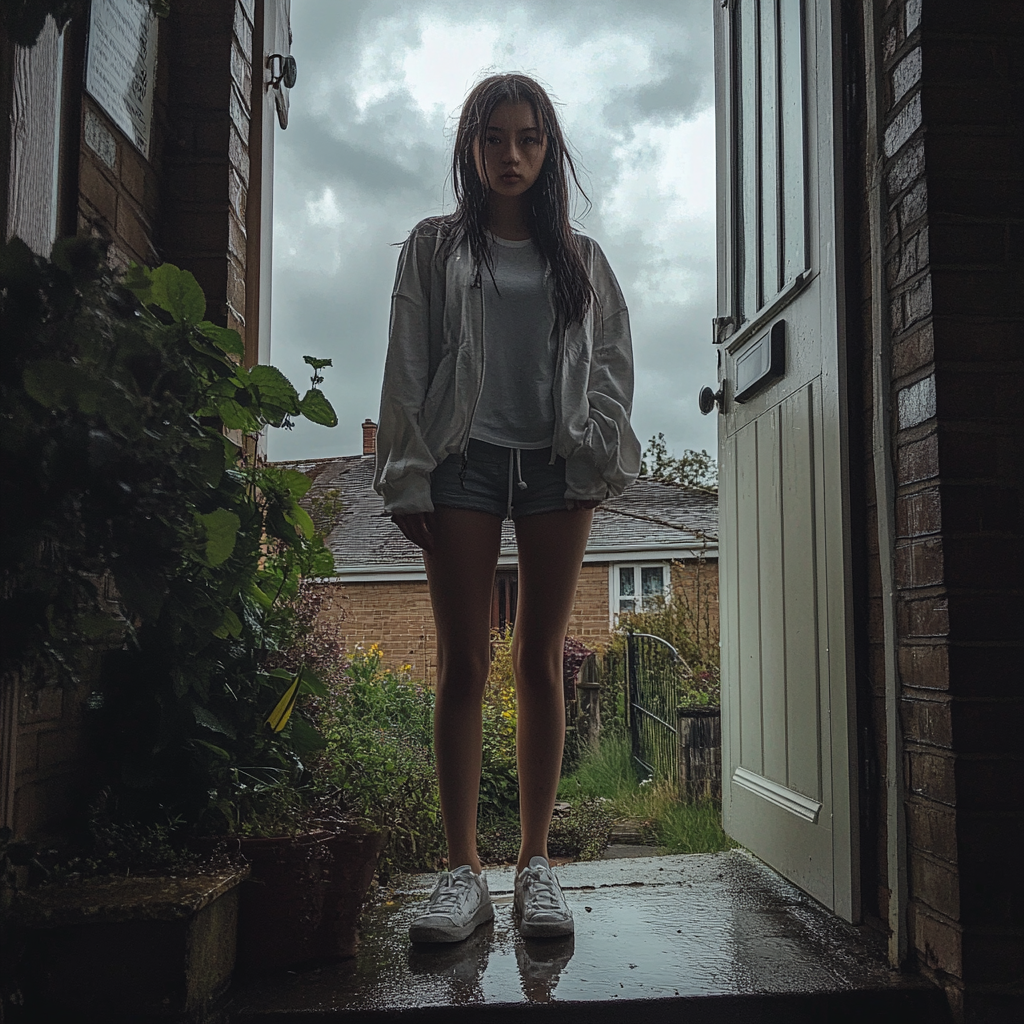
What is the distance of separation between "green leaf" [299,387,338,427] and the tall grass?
2224mm

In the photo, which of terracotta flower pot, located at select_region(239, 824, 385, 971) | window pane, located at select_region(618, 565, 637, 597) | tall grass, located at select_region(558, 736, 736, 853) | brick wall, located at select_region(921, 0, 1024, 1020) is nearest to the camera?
Answer: brick wall, located at select_region(921, 0, 1024, 1020)

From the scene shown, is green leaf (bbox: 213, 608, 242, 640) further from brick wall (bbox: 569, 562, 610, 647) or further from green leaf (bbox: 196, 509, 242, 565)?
brick wall (bbox: 569, 562, 610, 647)

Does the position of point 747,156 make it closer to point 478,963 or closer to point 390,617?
point 478,963

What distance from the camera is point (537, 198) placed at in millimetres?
2070

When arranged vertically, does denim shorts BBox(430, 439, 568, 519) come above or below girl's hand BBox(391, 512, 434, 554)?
above

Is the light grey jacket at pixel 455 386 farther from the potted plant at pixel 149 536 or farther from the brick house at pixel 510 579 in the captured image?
the brick house at pixel 510 579

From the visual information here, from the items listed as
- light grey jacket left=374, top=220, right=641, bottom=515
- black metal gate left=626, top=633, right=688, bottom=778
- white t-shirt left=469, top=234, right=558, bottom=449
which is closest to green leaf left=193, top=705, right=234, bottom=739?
light grey jacket left=374, top=220, right=641, bottom=515

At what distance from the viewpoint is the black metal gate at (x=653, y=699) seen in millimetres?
4898

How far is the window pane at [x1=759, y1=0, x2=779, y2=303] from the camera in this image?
2.35 meters

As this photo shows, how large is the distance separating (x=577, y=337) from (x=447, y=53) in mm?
22437

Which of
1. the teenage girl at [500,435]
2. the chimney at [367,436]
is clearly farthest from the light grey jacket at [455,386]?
the chimney at [367,436]

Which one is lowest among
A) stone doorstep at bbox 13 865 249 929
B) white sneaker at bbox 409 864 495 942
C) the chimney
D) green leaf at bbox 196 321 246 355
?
white sneaker at bbox 409 864 495 942

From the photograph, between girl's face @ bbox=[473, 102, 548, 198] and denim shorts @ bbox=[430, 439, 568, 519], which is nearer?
denim shorts @ bbox=[430, 439, 568, 519]

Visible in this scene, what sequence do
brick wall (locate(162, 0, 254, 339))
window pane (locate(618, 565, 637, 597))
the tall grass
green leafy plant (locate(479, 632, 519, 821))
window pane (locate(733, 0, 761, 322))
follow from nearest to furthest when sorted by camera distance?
brick wall (locate(162, 0, 254, 339)), window pane (locate(733, 0, 761, 322)), the tall grass, green leafy plant (locate(479, 632, 519, 821)), window pane (locate(618, 565, 637, 597))
